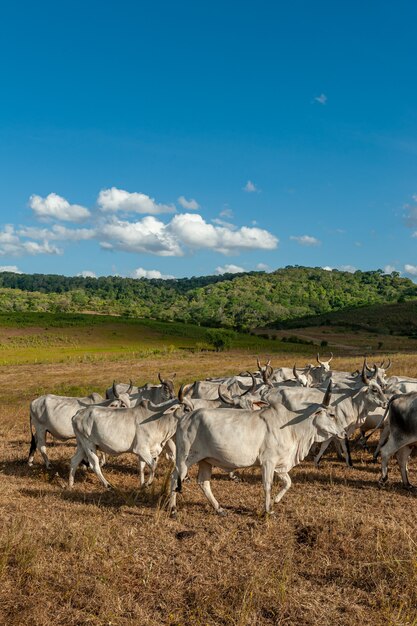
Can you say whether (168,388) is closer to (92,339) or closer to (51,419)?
(51,419)

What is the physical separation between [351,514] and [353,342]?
6654 cm

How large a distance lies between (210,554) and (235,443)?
1.81 m

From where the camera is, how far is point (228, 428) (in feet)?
26.7

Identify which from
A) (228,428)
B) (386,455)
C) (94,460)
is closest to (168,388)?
(94,460)

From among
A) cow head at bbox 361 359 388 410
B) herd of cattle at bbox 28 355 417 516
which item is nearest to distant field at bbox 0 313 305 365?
herd of cattle at bbox 28 355 417 516

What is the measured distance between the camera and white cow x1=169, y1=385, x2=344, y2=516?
810 centimetres

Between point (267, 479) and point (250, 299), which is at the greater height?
point (250, 299)

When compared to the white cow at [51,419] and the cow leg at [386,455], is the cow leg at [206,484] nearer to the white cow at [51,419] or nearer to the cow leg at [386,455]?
the cow leg at [386,455]

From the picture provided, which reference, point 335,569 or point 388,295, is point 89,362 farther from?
point 388,295

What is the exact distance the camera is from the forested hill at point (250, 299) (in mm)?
120062

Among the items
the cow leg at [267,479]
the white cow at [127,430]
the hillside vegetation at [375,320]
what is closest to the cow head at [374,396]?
the cow leg at [267,479]

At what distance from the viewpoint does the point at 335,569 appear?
20.8 ft

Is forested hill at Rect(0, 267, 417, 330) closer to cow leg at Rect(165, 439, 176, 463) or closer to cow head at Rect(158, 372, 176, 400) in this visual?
cow head at Rect(158, 372, 176, 400)

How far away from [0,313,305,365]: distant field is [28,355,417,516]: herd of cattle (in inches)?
1528
